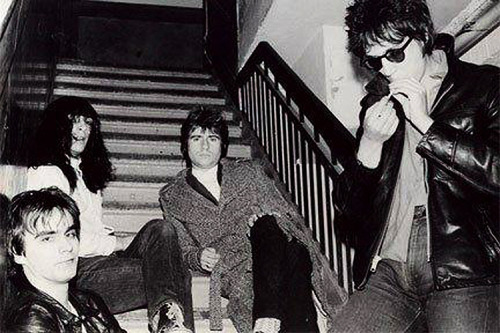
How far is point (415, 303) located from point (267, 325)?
3.03 feet

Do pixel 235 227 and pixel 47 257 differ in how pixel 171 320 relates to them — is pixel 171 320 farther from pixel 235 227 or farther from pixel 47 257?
pixel 235 227

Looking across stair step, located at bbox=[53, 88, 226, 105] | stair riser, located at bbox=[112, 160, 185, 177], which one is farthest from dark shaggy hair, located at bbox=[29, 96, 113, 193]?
stair step, located at bbox=[53, 88, 226, 105]

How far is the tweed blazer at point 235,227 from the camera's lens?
3.21m

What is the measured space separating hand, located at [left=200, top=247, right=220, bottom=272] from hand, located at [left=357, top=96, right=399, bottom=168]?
52.2 inches

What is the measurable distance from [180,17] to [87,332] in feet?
24.1

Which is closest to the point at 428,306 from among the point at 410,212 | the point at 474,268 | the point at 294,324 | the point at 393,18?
the point at 474,268

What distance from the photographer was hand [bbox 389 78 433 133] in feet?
6.22

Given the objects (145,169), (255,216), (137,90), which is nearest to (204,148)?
(255,216)

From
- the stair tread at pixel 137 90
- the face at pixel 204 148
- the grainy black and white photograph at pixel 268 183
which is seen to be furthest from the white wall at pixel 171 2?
the face at pixel 204 148

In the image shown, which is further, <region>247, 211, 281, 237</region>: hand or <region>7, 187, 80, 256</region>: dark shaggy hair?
<region>247, 211, 281, 237</region>: hand

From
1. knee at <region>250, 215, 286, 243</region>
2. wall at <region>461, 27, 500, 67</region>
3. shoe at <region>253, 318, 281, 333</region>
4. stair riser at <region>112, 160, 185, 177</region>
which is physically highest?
wall at <region>461, 27, 500, 67</region>

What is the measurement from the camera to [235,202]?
3473mm

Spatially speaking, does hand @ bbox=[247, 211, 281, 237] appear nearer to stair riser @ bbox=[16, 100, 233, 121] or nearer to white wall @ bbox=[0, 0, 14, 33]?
white wall @ bbox=[0, 0, 14, 33]

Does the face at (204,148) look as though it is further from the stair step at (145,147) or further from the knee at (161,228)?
the stair step at (145,147)
